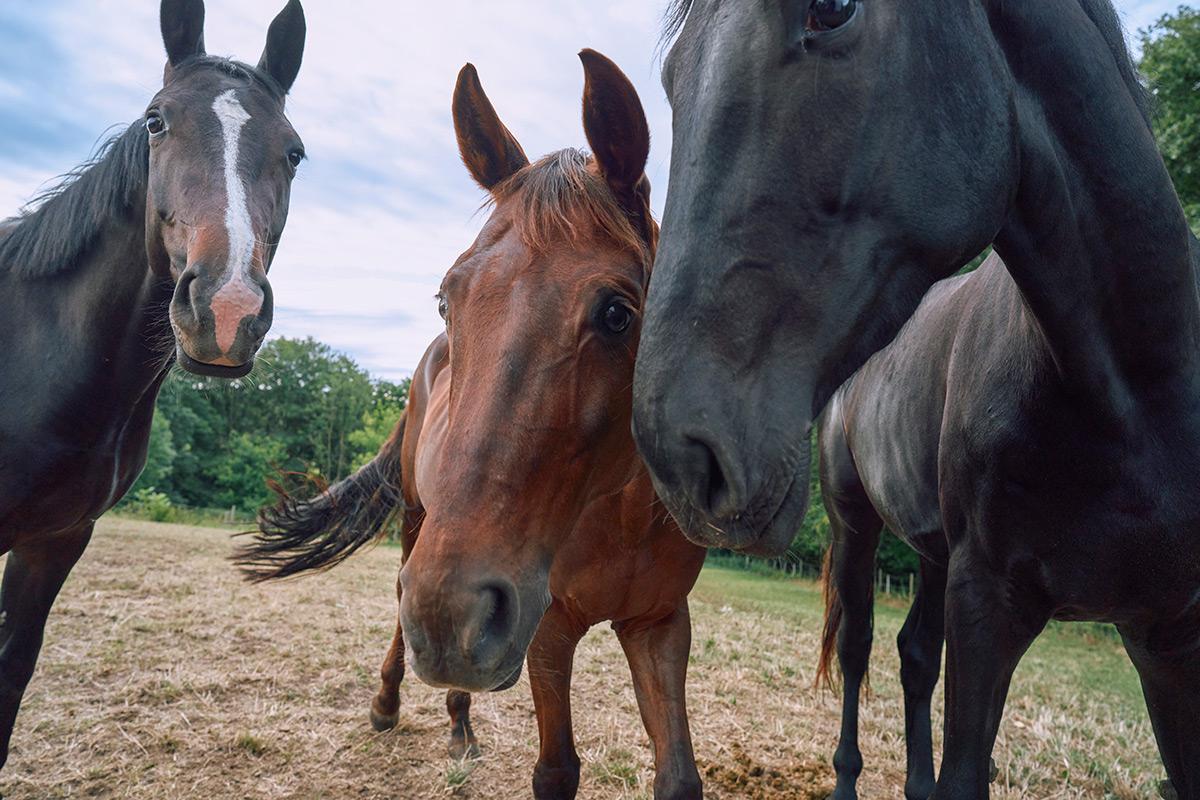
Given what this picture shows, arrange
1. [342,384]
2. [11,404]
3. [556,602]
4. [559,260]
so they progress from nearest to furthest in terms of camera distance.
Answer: [559,260], [556,602], [11,404], [342,384]

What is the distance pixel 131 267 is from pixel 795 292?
119 inches

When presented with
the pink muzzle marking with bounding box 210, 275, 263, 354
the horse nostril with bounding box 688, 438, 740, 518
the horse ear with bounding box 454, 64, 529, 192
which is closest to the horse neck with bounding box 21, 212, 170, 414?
the pink muzzle marking with bounding box 210, 275, 263, 354

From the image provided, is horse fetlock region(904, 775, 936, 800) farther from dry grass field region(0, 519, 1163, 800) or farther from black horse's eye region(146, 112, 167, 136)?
black horse's eye region(146, 112, 167, 136)

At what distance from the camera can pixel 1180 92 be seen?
15.1 m

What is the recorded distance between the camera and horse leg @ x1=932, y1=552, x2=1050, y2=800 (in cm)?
201

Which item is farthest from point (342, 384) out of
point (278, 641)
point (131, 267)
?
point (131, 267)

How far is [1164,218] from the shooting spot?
1.66 meters

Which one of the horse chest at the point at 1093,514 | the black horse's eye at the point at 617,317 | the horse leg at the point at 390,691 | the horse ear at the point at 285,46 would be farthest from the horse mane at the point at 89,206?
the horse chest at the point at 1093,514

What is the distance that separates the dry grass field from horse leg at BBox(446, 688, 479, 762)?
0.09m

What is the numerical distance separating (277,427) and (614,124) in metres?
47.3

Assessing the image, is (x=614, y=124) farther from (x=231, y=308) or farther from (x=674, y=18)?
(x=231, y=308)

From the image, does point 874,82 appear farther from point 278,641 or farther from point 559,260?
point 278,641

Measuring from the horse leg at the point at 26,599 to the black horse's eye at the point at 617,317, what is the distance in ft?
9.43

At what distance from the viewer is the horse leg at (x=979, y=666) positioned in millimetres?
2006
